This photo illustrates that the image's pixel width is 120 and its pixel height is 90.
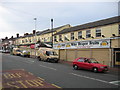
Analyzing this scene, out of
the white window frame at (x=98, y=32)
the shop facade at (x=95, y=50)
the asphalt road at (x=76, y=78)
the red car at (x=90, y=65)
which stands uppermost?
the white window frame at (x=98, y=32)

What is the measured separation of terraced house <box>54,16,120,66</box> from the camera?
20156mm

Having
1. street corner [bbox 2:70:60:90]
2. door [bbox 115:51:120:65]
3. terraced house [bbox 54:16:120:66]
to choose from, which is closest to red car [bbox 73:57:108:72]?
door [bbox 115:51:120:65]

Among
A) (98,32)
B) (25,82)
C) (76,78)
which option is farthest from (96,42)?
(25,82)

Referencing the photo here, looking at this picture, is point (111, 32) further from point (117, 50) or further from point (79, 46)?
point (79, 46)

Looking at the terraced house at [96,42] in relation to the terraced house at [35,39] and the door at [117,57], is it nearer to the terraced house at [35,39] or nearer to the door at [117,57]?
the door at [117,57]

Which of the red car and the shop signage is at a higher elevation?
the shop signage

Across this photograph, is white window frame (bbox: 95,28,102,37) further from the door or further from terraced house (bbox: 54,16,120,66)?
the door

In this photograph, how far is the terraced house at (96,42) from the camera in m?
20.2

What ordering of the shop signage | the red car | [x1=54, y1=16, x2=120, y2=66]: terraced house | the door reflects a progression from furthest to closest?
the shop signage, [x1=54, y1=16, x2=120, y2=66]: terraced house, the door, the red car

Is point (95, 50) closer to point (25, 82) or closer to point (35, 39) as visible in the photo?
point (25, 82)

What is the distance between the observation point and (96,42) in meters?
23.0

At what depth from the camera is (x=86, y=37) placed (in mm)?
25312

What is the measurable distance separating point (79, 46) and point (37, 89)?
63.8 ft

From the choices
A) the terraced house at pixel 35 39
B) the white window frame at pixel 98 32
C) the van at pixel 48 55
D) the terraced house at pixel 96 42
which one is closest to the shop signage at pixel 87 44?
the terraced house at pixel 96 42
